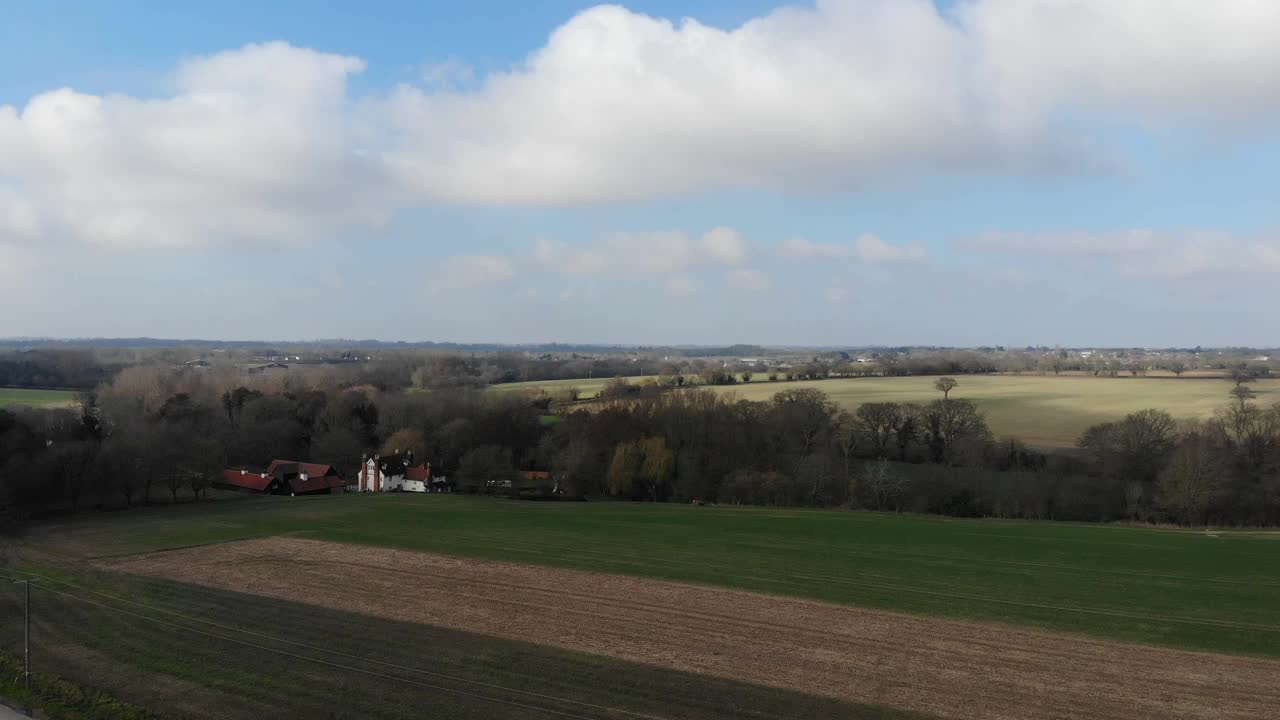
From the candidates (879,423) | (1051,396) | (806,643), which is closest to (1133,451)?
(879,423)

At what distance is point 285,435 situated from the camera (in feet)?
263

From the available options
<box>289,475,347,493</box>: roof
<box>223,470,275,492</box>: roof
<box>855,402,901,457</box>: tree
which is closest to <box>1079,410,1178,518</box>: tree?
<box>855,402,901,457</box>: tree

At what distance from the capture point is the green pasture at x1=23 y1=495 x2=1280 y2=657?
24.0 meters

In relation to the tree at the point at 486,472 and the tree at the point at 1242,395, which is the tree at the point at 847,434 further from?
the tree at the point at 1242,395

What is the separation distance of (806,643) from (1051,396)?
8696 cm

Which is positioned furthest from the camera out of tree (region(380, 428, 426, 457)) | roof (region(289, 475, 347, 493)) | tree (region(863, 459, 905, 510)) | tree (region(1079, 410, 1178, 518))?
tree (region(380, 428, 426, 457))

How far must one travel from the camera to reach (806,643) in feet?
66.1

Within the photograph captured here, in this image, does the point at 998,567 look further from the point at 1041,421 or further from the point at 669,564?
the point at 1041,421

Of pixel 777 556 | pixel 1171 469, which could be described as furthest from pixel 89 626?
pixel 1171 469

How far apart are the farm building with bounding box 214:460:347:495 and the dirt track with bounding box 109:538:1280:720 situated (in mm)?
39882

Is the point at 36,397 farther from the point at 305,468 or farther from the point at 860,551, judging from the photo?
the point at 860,551

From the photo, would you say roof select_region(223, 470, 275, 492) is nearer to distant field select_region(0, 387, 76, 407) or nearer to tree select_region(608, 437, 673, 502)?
tree select_region(608, 437, 673, 502)

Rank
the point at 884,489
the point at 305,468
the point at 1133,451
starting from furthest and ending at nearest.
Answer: the point at 305,468, the point at 1133,451, the point at 884,489

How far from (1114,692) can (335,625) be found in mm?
19664
